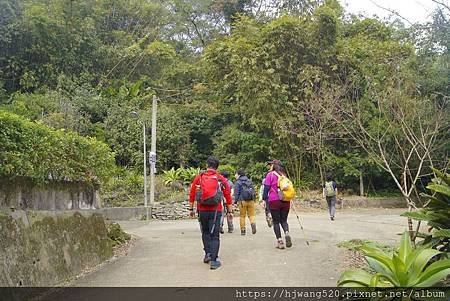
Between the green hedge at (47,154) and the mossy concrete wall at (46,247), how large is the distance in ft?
1.97

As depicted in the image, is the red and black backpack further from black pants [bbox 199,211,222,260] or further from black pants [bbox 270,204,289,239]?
black pants [bbox 270,204,289,239]

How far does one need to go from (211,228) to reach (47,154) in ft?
8.63

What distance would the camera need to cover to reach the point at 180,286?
18.7 ft

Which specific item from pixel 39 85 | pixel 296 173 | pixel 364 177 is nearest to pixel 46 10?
pixel 39 85

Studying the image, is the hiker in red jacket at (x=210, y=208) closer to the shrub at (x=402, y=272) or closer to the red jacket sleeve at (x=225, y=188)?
the red jacket sleeve at (x=225, y=188)

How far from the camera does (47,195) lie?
6320 mm

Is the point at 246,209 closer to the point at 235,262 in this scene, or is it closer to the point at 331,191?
the point at 235,262

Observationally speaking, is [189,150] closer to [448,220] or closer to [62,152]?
[62,152]

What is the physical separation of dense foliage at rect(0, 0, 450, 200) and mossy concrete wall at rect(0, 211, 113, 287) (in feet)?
36.9

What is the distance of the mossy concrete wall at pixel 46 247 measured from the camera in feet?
16.6

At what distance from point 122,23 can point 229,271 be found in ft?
89.1

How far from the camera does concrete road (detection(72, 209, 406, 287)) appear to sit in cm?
597

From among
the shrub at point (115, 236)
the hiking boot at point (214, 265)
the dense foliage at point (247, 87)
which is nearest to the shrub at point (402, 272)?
the hiking boot at point (214, 265)

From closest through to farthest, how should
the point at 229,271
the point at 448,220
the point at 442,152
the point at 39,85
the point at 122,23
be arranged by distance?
the point at 448,220
the point at 229,271
the point at 442,152
the point at 39,85
the point at 122,23
